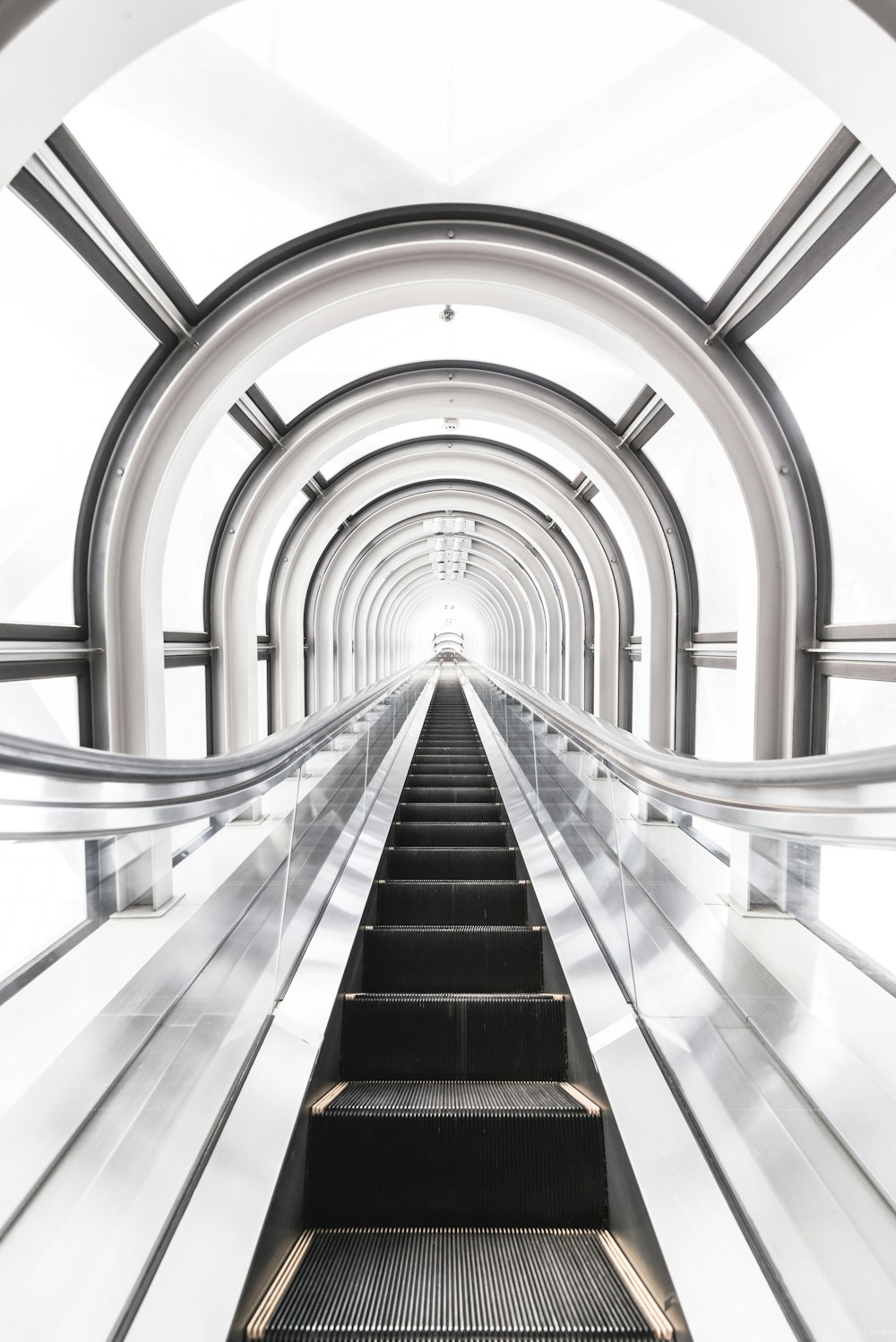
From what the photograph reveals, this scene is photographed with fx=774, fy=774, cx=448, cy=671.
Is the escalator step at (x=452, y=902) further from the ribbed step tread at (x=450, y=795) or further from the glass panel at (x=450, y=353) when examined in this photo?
the glass panel at (x=450, y=353)

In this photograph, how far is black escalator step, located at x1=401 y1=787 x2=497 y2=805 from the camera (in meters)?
6.88

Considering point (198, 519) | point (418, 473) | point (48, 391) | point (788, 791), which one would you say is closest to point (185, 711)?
point (198, 519)

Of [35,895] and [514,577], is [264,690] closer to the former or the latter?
[35,895]

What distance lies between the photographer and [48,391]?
5539mm

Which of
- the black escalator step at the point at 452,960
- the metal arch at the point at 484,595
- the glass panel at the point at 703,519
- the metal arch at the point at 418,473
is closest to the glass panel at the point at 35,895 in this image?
the black escalator step at the point at 452,960

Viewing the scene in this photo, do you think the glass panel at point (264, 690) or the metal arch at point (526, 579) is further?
the metal arch at point (526, 579)

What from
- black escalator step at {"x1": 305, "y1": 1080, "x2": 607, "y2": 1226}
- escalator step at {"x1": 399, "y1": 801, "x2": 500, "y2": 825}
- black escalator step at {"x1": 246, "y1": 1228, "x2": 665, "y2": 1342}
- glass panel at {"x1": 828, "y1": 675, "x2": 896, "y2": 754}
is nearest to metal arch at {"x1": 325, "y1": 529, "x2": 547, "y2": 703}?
escalator step at {"x1": 399, "y1": 801, "x2": 500, "y2": 825}

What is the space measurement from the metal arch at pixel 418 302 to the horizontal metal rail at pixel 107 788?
4.04m

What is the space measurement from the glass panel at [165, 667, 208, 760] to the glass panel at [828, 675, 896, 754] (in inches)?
241

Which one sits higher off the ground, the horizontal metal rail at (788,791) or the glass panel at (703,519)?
the glass panel at (703,519)

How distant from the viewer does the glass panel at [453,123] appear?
399cm

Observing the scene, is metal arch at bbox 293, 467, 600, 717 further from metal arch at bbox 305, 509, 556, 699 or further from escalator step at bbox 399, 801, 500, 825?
escalator step at bbox 399, 801, 500, 825

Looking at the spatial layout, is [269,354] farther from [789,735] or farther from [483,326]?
[789,735]

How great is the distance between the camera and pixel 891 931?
5.27 feet
